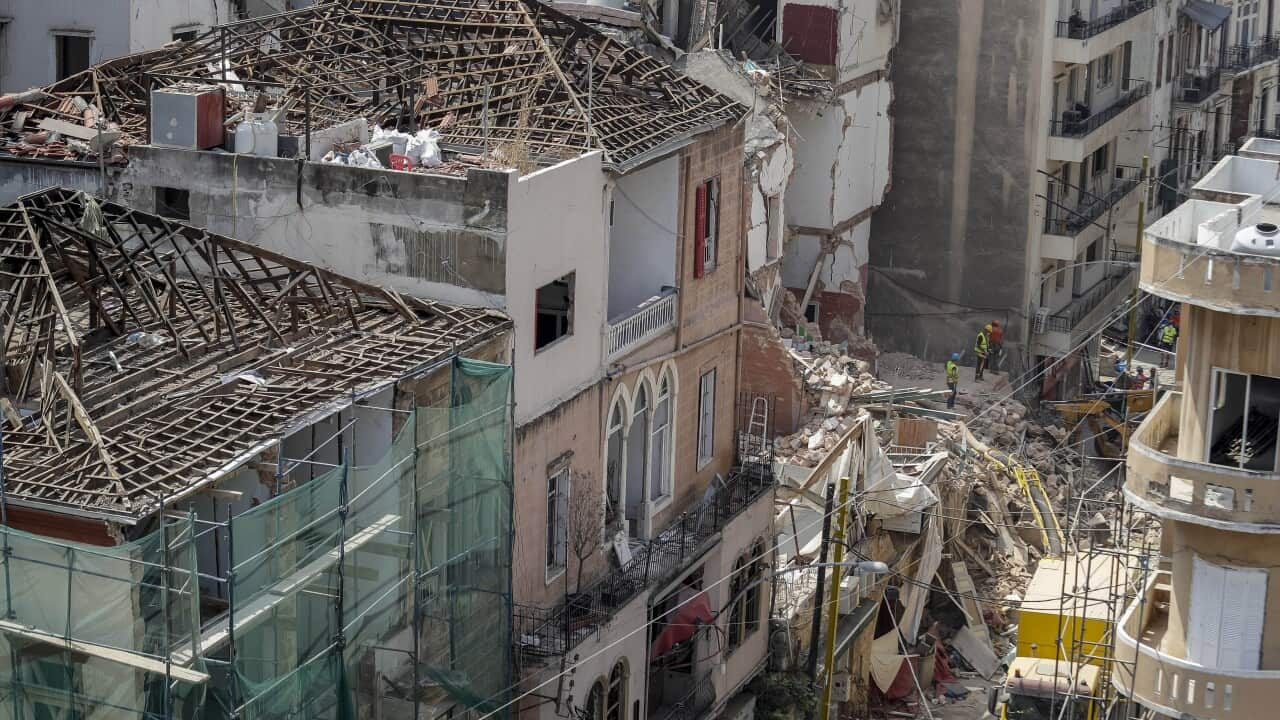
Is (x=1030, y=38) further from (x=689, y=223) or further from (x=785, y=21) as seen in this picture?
(x=689, y=223)

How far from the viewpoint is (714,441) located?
45.8 metres

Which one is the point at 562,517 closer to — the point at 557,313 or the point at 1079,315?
the point at 557,313

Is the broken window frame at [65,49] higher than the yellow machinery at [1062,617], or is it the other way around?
the broken window frame at [65,49]

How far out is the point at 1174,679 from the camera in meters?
31.0

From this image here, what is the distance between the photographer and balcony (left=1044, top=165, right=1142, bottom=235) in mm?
68250

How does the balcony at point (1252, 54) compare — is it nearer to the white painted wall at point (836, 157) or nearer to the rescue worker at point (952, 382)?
the white painted wall at point (836, 157)

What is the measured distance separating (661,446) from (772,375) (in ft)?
38.8

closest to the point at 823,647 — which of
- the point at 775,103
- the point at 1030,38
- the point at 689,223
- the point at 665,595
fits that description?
the point at 665,595

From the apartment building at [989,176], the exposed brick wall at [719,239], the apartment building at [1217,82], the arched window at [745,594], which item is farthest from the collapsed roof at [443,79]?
the apartment building at [1217,82]

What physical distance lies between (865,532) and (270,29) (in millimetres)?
18630

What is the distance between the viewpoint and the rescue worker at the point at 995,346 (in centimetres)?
6594

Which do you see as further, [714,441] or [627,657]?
[714,441]

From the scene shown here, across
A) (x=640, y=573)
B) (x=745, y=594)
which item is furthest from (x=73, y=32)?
(x=745, y=594)

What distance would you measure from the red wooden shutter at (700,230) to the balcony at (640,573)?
191 inches
